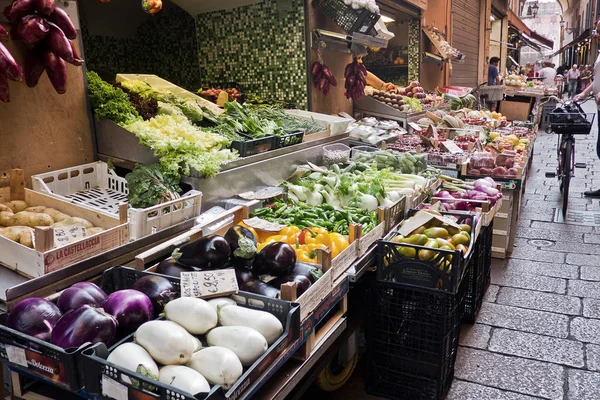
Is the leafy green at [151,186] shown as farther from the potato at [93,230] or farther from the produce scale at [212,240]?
the potato at [93,230]

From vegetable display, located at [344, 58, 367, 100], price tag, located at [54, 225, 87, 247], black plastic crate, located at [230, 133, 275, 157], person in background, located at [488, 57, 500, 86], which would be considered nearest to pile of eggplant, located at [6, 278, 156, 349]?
price tag, located at [54, 225, 87, 247]

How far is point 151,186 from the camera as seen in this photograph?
3.34 m

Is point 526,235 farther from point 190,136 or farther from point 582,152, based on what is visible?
point 582,152

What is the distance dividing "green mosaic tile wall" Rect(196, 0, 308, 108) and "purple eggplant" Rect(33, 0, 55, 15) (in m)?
3.55

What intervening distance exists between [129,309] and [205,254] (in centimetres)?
54

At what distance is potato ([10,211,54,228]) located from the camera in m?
2.79

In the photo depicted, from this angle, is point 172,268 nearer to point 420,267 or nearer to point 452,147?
point 420,267

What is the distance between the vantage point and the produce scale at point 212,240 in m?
1.88

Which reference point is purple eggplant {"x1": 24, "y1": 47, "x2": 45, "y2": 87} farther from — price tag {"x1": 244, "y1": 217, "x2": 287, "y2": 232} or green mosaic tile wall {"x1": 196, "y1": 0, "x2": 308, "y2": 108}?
green mosaic tile wall {"x1": 196, "y1": 0, "x2": 308, "y2": 108}

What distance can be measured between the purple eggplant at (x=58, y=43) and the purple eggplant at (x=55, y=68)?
49 millimetres

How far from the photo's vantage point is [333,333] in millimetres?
2713

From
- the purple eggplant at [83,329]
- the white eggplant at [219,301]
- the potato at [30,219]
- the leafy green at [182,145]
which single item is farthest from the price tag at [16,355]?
the leafy green at [182,145]

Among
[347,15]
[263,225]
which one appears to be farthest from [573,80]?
[263,225]

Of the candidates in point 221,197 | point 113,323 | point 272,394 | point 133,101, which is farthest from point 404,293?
point 133,101
